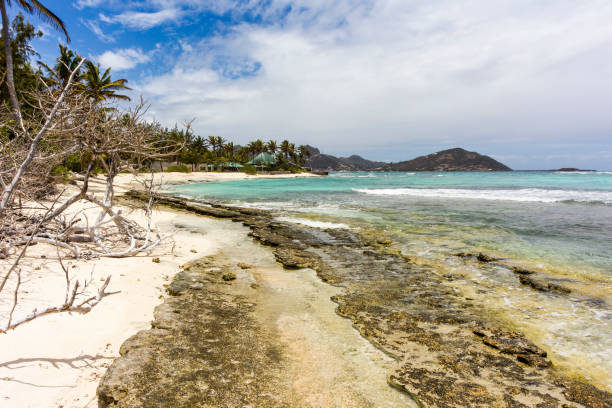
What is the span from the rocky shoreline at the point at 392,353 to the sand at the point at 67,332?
0.82 feet

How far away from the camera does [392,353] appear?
400 centimetres

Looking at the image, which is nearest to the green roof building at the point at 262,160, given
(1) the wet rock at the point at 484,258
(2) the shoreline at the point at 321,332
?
(2) the shoreline at the point at 321,332

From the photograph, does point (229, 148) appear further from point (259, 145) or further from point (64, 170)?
point (64, 170)

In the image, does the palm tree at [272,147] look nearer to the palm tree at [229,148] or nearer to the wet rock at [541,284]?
the palm tree at [229,148]

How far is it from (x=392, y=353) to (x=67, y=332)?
13.5ft

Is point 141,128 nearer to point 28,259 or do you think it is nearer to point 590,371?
point 28,259

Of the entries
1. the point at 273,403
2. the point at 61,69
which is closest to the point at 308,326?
the point at 273,403

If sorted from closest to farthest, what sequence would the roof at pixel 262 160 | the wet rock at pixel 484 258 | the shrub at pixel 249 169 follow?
the wet rock at pixel 484 258, the shrub at pixel 249 169, the roof at pixel 262 160

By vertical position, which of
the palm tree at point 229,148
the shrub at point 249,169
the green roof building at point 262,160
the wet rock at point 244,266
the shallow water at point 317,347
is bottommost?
the shallow water at point 317,347

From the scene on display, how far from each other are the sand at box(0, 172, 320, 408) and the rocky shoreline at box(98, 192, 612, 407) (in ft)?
0.82

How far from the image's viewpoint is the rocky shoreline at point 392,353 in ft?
10.2

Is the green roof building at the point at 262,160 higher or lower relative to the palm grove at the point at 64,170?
higher

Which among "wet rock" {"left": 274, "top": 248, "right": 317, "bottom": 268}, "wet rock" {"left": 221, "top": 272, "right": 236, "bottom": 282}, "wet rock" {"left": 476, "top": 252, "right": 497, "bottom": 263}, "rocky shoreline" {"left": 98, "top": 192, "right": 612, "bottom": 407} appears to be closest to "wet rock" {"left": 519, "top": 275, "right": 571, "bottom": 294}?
"rocky shoreline" {"left": 98, "top": 192, "right": 612, "bottom": 407}

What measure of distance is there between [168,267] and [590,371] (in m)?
7.45
